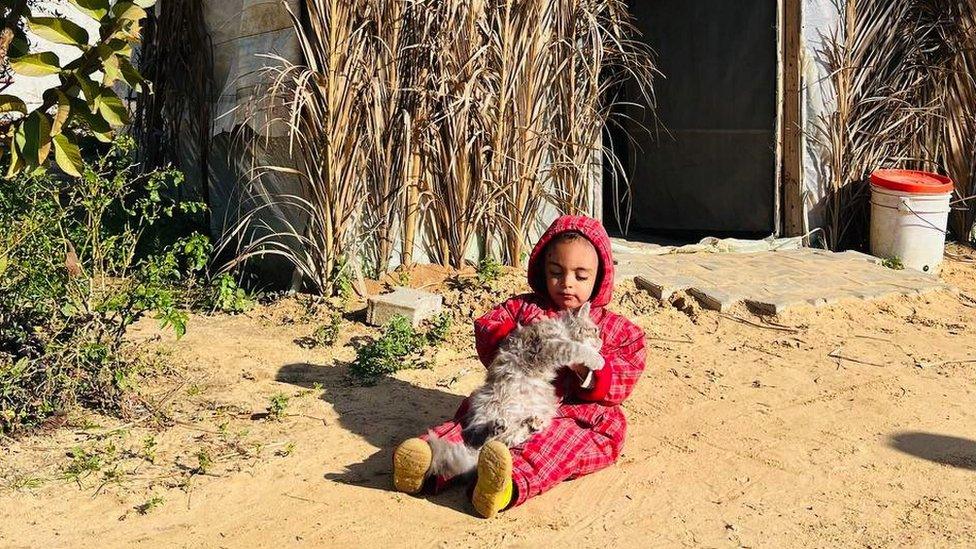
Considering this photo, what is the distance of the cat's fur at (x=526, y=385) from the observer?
10.7ft

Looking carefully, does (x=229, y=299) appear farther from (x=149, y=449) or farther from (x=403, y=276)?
(x=149, y=449)

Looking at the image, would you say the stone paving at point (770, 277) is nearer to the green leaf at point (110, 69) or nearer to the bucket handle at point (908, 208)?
the bucket handle at point (908, 208)

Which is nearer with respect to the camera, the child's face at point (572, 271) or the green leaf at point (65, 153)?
the green leaf at point (65, 153)

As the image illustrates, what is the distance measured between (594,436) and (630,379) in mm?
247

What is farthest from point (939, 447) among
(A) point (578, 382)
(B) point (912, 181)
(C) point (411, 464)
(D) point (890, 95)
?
(D) point (890, 95)

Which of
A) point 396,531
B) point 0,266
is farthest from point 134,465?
point 396,531

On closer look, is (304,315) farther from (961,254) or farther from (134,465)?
(961,254)

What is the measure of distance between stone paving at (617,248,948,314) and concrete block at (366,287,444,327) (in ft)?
4.41

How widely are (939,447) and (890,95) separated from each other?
422cm

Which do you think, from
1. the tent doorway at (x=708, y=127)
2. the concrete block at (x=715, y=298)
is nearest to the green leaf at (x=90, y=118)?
the concrete block at (x=715, y=298)

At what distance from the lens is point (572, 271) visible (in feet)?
11.4

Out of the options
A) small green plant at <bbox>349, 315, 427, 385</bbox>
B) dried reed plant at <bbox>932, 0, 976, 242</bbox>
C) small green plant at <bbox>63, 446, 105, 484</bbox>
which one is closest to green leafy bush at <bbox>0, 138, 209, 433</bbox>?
small green plant at <bbox>63, 446, 105, 484</bbox>

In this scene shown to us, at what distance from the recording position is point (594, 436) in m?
3.51

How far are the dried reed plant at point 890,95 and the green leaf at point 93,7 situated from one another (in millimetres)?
5451
